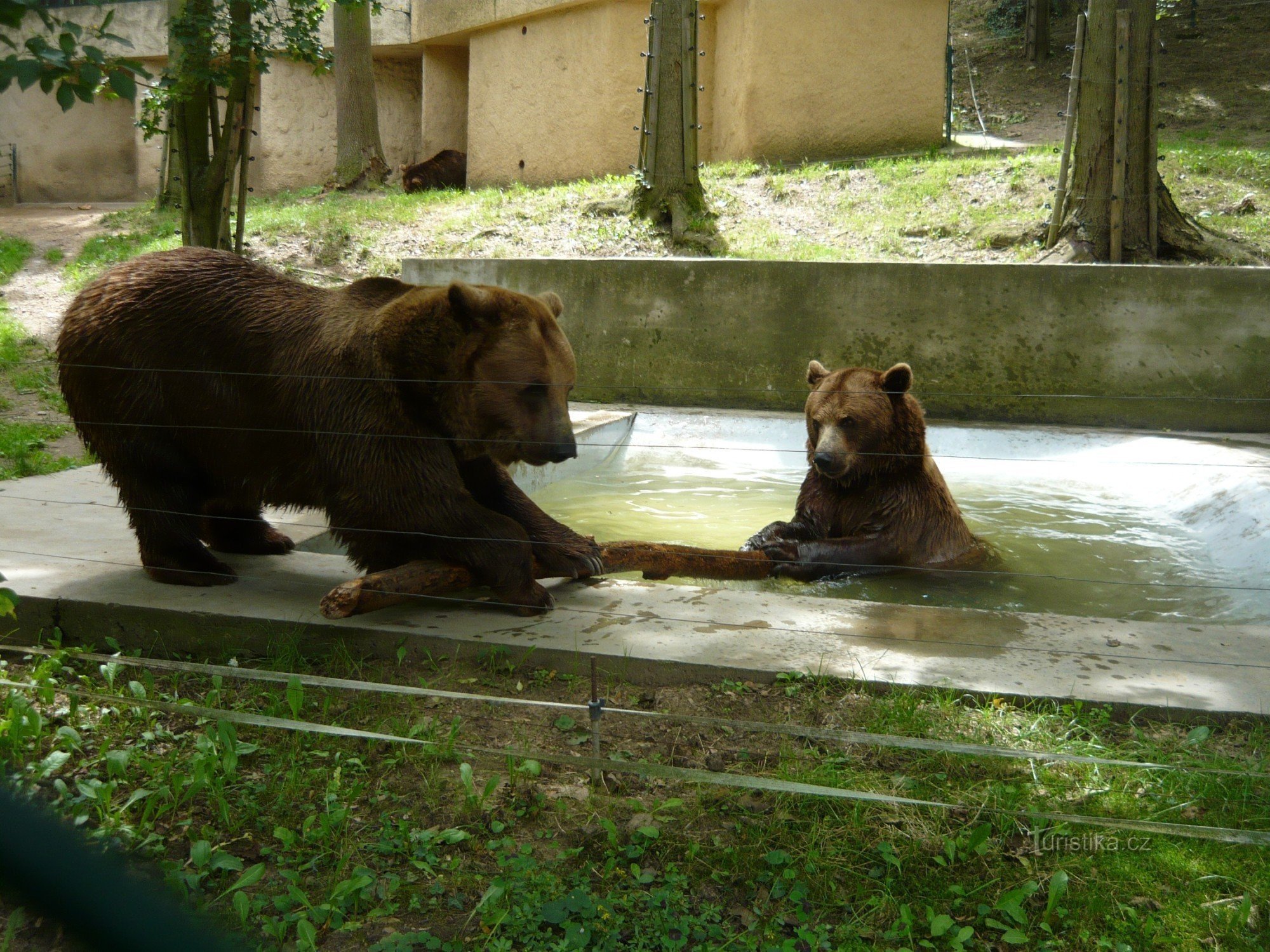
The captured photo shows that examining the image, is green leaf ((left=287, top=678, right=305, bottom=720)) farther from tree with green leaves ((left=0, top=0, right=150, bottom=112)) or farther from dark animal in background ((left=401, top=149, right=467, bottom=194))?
dark animal in background ((left=401, top=149, right=467, bottom=194))

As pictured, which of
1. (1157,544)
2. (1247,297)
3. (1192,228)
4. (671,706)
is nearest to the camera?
(671,706)

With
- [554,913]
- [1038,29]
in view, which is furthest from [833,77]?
[554,913]

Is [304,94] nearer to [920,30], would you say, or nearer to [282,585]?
[920,30]

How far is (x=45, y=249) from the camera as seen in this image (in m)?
15.1

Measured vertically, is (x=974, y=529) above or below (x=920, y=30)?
below

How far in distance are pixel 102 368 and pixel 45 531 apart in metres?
1.07

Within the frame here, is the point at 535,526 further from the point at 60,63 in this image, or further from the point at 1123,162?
the point at 1123,162

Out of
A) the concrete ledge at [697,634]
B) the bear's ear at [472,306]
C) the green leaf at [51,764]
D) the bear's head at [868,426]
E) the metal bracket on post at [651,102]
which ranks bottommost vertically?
the green leaf at [51,764]

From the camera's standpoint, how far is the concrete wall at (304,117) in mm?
21516

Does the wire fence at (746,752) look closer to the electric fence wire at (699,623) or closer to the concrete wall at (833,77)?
the electric fence wire at (699,623)

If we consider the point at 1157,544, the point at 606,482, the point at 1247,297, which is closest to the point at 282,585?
the point at 606,482

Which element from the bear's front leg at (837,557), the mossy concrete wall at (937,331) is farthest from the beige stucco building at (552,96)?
the bear's front leg at (837,557)

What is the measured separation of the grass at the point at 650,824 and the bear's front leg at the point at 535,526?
99 centimetres

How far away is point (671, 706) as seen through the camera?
3.32 meters
